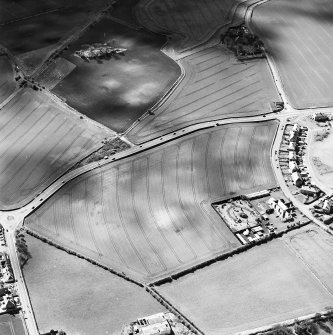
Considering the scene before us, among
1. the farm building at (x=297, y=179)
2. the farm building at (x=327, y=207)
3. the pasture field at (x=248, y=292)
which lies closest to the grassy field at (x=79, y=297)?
the pasture field at (x=248, y=292)

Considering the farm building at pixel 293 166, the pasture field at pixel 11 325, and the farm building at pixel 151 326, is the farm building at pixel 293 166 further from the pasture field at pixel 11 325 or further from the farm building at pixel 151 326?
the pasture field at pixel 11 325

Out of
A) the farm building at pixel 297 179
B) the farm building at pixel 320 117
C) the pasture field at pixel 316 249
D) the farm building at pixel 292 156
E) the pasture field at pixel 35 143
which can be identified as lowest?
the pasture field at pixel 316 249

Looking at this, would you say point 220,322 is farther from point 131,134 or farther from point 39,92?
point 39,92

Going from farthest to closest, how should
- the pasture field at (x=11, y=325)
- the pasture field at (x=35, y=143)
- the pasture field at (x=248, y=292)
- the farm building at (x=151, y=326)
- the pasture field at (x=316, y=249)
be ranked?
the pasture field at (x=35, y=143)
the pasture field at (x=316, y=249)
the pasture field at (x=248, y=292)
the pasture field at (x=11, y=325)
the farm building at (x=151, y=326)

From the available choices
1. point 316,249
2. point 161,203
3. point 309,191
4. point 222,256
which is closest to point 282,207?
point 309,191

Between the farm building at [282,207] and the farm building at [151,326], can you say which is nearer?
the farm building at [151,326]

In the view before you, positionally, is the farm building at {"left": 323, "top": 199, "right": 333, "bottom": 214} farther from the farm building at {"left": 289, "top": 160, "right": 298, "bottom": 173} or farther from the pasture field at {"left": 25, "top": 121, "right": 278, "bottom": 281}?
the pasture field at {"left": 25, "top": 121, "right": 278, "bottom": 281}

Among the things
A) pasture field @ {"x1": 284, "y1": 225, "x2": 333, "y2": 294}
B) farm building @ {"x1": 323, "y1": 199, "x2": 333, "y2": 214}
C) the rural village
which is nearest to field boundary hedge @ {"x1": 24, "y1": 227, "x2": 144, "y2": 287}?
the rural village

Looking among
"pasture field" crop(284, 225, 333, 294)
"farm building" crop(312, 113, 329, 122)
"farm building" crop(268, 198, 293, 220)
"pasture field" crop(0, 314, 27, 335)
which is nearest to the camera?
"pasture field" crop(0, 314, 27, 335)
